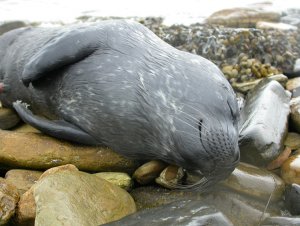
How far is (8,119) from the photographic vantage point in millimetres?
4332

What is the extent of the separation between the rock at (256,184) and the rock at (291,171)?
0.06 metres

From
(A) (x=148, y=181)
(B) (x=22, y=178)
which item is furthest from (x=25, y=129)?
(A) (x=148, y=181)

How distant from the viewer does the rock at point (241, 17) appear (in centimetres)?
1089

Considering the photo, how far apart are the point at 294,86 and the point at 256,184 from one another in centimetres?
231

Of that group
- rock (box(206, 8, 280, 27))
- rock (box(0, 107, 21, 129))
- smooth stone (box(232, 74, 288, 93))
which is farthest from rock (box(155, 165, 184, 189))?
rock (box(206, 8, 280, 27))

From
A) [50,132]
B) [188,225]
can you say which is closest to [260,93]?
[50,132]

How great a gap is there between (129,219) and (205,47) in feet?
13.9

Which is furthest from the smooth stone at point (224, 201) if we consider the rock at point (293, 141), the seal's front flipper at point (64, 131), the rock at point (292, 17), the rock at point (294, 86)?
the rock at point (292, 17)

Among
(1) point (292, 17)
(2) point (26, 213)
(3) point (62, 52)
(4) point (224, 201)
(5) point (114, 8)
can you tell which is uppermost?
(3) point (62, 52)

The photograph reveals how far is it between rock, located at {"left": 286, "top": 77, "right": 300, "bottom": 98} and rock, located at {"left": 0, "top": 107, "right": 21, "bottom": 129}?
8.90 feet

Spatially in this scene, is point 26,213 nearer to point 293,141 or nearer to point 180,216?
point 180,216

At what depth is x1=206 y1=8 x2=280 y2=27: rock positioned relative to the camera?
10891 millimetres

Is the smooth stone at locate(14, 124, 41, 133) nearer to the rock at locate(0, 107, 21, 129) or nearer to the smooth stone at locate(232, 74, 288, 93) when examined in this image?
the rock at locate(0, 107, 21, 129)

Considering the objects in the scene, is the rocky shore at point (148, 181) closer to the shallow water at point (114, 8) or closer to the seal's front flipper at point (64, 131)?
the seal's front flipper at point (64, 131)
